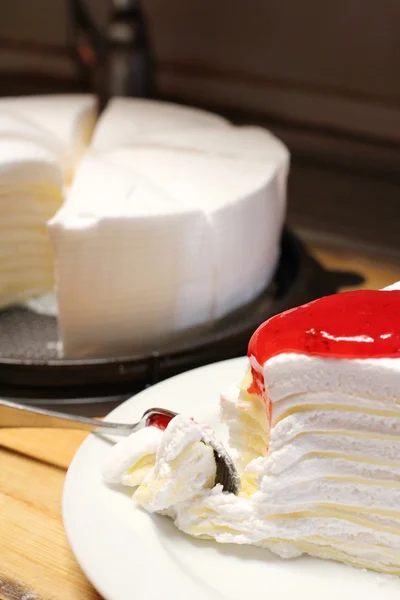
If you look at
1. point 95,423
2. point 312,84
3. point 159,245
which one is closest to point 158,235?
point 159,245

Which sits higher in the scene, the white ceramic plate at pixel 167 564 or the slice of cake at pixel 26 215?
the white ceramic plate at pixel 167 564

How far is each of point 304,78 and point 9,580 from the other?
188 centimetres

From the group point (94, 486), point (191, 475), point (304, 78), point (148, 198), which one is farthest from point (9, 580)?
point (304, 78)

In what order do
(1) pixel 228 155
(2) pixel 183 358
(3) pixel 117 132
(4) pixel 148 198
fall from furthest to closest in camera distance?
(3) pixel 117 132 → (1) pixel 228 155 → (4) pixel 148 198 → (2) pixel 183 358

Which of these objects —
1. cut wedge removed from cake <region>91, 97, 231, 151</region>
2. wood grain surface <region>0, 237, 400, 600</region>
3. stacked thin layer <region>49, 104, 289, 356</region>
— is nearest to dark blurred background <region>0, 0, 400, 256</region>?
cut wedge removed from cake <region>91, 97, 231, 151</region>

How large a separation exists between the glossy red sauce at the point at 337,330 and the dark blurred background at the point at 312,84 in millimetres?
1177

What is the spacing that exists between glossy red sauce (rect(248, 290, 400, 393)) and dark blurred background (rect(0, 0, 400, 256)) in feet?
3.86

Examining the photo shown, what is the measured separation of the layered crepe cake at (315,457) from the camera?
2.83ft

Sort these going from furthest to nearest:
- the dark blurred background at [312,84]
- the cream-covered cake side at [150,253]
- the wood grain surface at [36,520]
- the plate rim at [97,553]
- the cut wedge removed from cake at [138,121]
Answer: the dark blurred background at [312,84]
the cut wedge removed from cake at [138,121]
the cream-covered cake side at [150,253]
the wood grain surface at [36,520]
the plate rim at [97,553]

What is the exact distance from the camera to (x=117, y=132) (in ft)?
6.16

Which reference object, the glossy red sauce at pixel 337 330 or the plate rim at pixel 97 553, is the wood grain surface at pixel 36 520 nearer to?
the plate rim at pixel 97 553

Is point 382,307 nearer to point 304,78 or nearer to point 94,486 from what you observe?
point 94,486

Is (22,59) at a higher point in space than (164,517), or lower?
lower

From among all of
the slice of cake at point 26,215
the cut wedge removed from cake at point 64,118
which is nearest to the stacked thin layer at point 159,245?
the slice of cake at point 26,215
